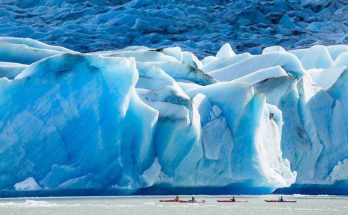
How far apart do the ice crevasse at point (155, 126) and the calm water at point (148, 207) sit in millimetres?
623

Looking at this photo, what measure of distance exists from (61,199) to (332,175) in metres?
9.00

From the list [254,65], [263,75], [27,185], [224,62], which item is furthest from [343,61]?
[27,185]

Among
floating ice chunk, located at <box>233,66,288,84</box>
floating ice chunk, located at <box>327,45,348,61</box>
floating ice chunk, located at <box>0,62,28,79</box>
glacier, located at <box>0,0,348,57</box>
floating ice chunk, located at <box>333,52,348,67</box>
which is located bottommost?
glacier, located at <box>0,0,348,57</box>

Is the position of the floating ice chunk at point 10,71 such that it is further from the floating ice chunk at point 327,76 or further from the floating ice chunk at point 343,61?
the floating ice chunk at point 343,61

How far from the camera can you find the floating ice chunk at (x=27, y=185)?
22.4 meters

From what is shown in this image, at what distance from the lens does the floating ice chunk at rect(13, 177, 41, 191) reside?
73.6 ft

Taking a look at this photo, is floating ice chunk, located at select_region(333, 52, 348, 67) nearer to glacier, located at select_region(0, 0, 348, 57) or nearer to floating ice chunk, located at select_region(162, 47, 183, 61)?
floating ice chunk, located at select_region(162, 47, 183, 61)

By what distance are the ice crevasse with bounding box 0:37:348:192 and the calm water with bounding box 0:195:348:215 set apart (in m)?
0.62

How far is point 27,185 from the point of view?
73.6ft

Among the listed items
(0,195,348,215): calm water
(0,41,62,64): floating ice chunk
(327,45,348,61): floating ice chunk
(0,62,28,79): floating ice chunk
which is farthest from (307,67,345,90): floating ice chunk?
(0,62,28,79): floating ice chunk

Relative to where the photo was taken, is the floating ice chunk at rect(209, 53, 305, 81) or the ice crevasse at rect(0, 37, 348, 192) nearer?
the ice crevasse at rect(0, 37, 348, 192)

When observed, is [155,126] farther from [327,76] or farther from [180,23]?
[180,23]

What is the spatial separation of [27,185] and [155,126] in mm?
4070

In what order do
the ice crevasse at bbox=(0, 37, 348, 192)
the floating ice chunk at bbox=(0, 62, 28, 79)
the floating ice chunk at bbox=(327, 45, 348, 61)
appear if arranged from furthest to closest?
the floating ice chunk at bbox=(327, 45, 348, 61)
the floating ice chunk at bbox=(0, 62, 28, 79)
the ice crevasse at bbox=(0, 37, 348, 192)
